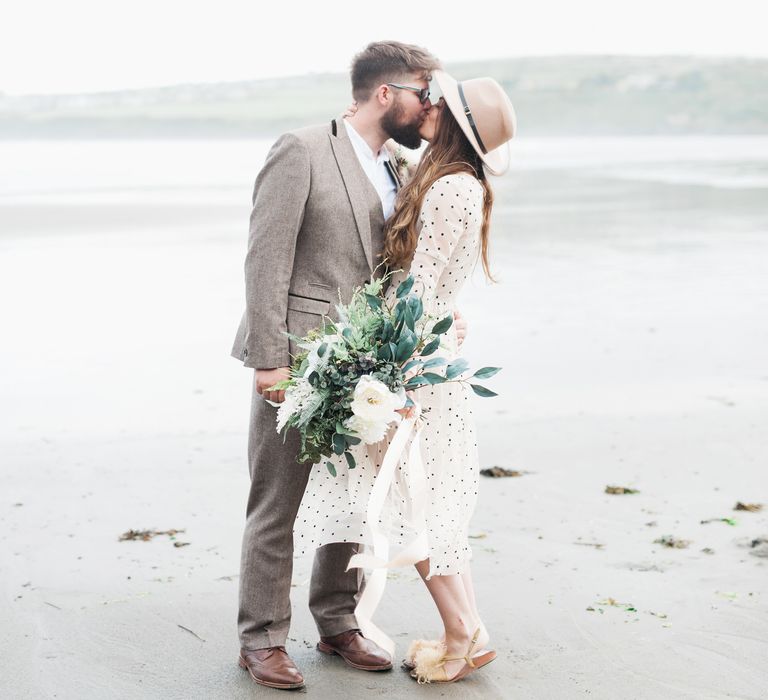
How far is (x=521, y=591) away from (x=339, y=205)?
1820mm

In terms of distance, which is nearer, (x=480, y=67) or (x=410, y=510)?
(x=410, y=510)

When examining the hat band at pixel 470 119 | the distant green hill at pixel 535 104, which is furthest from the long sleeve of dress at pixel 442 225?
the distant green hill at pixel 535 104

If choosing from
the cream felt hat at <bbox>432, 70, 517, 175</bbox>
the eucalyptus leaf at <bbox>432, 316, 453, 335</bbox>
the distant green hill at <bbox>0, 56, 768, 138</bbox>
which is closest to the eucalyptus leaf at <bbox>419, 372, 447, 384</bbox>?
the eucalyptus leaf at <bbox>432, 316, 453, 335</bbox>

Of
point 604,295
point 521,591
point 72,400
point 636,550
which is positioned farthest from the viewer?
point 604,295

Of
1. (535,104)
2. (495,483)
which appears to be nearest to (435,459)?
(495,483)

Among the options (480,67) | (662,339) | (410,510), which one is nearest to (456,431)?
(410,510)

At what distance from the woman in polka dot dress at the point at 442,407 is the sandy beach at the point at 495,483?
0.28 m

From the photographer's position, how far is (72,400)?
7.89 m

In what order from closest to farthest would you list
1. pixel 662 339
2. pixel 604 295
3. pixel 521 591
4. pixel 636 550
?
1. pixel 521 591
2. pixel 636 550
3. pixel 662 339
4. pixel 604 295

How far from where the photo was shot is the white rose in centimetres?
333

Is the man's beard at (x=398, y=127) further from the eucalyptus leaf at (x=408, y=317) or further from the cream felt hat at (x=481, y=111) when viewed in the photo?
the eucalyptus leaf at (x=408, y=317)

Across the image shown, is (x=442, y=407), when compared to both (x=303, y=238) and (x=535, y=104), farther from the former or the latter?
(x=535, y=104)

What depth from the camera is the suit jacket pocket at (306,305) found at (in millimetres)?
3707

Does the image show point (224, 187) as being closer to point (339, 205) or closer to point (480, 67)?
point (339, 205)
